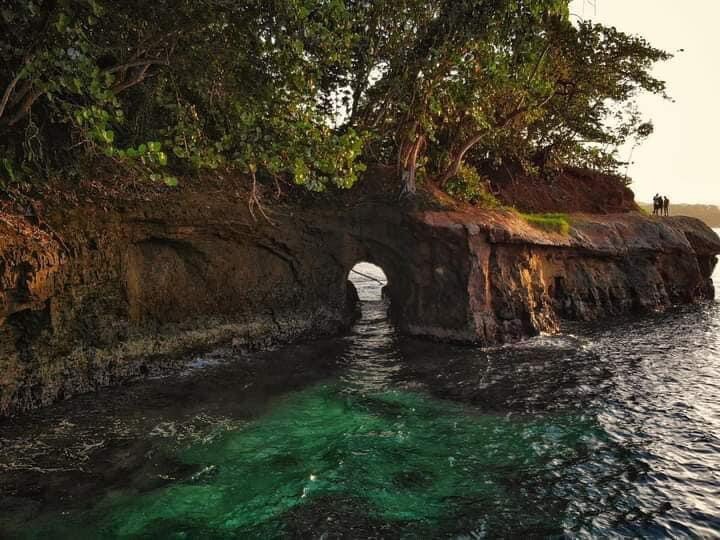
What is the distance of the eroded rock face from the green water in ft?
17.1

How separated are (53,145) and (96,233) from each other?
99.5 inches

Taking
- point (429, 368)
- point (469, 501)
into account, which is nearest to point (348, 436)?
point (469, 501)

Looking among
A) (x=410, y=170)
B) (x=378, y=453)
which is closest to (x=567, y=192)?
(x=410, y=170)

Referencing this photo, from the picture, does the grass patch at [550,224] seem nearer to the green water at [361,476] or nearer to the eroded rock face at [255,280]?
the eroded rock face at [255,280]

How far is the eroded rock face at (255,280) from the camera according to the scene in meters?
11.8

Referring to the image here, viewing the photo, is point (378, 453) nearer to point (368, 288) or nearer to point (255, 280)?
point (255, 280)

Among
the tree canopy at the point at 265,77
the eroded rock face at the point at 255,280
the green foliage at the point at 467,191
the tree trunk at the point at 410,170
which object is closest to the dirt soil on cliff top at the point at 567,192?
the eroded rock face at the point at 255,280

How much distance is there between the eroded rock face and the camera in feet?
38.6

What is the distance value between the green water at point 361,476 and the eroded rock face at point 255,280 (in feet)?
17.1

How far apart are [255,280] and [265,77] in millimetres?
7754

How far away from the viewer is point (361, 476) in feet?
28.1

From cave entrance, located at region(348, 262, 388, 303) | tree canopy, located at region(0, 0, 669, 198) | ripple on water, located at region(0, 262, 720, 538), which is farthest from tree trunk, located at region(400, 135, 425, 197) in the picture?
cave entrance, located at region(348, 262, 388, 303)

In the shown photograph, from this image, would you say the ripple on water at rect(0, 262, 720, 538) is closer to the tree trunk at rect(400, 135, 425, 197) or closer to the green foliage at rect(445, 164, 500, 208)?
the tree trunk at rect(400, 135, 425, 197)

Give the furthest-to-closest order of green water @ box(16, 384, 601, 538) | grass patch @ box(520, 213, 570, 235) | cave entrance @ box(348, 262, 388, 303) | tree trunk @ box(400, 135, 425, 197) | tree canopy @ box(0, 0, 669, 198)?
cave entrance @ box(348, 262, 388, 303), grass patch @ box(520, 213, 570, 235), tree trunk @ box(400, 135, 425, 197), tree canopy @ box(0, 0, 669, 198), green water @ box(16, 384, 601, 538)
